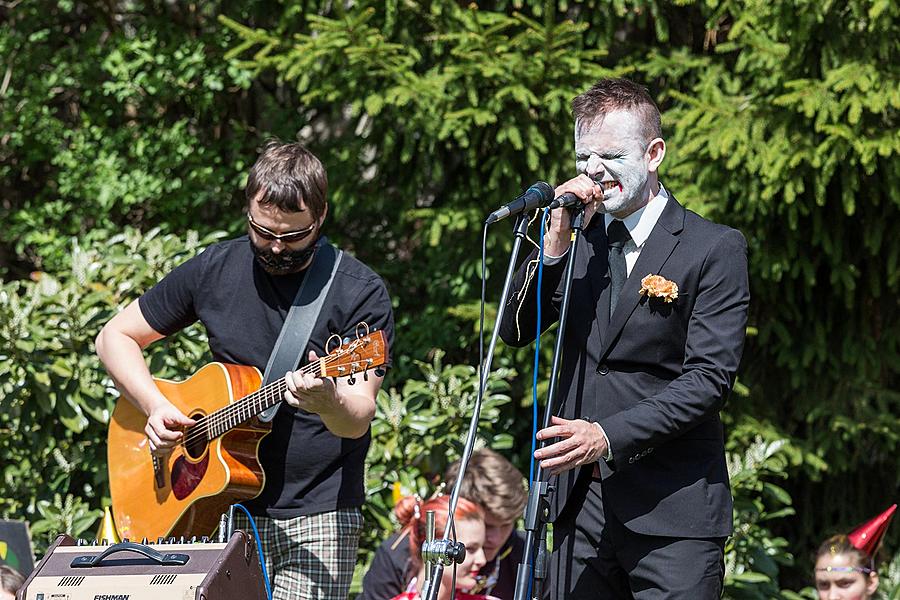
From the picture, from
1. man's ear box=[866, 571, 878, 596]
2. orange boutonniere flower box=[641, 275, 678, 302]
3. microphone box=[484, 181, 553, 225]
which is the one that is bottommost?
man's ear box=[866, 571, 878, 596]

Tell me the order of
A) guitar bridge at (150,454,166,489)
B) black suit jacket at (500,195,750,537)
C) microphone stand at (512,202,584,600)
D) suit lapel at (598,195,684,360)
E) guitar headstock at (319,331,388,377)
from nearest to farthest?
microphone stand at (512,202,584,600)
black suit jacket at (500,195,750,537)
suit lapel at (598,195,684,360)
guitar headstock at (319,331,388,377)
guitar bridge at (150,454,166,489)

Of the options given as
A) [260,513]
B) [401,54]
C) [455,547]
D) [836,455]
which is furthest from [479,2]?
[455,547]

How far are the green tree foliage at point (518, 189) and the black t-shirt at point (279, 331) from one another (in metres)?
1.52

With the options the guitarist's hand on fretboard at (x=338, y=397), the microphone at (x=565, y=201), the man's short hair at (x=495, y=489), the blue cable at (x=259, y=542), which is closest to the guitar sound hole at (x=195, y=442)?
the blue cable at (x=259, y=542)

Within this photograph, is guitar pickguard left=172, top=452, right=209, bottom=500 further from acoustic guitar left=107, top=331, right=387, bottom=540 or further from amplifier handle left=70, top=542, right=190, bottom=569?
amplifier handle left=70, top=542, right=190, bottom=569

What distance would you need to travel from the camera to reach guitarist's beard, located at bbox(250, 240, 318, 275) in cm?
344

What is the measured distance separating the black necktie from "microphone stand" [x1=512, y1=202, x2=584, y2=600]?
7.6 inches

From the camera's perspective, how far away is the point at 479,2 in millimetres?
6172

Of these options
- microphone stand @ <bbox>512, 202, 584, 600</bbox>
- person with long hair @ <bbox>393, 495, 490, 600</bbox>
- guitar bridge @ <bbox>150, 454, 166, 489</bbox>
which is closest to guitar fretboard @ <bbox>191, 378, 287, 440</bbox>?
guitar bridge @ <bbox>150, 454, 166, 489</bbox>

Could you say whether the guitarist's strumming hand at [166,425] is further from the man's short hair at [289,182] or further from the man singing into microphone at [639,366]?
the man singing into microphone at [639,366]

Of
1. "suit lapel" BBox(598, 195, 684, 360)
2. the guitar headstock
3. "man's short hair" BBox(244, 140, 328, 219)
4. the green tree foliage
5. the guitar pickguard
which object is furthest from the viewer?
the green tree foliage

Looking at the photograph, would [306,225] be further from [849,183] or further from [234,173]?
[234,173]

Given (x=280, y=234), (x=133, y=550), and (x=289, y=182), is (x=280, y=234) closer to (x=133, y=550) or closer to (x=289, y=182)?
(x=289, y=182)

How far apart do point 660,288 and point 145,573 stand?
4.50ft
